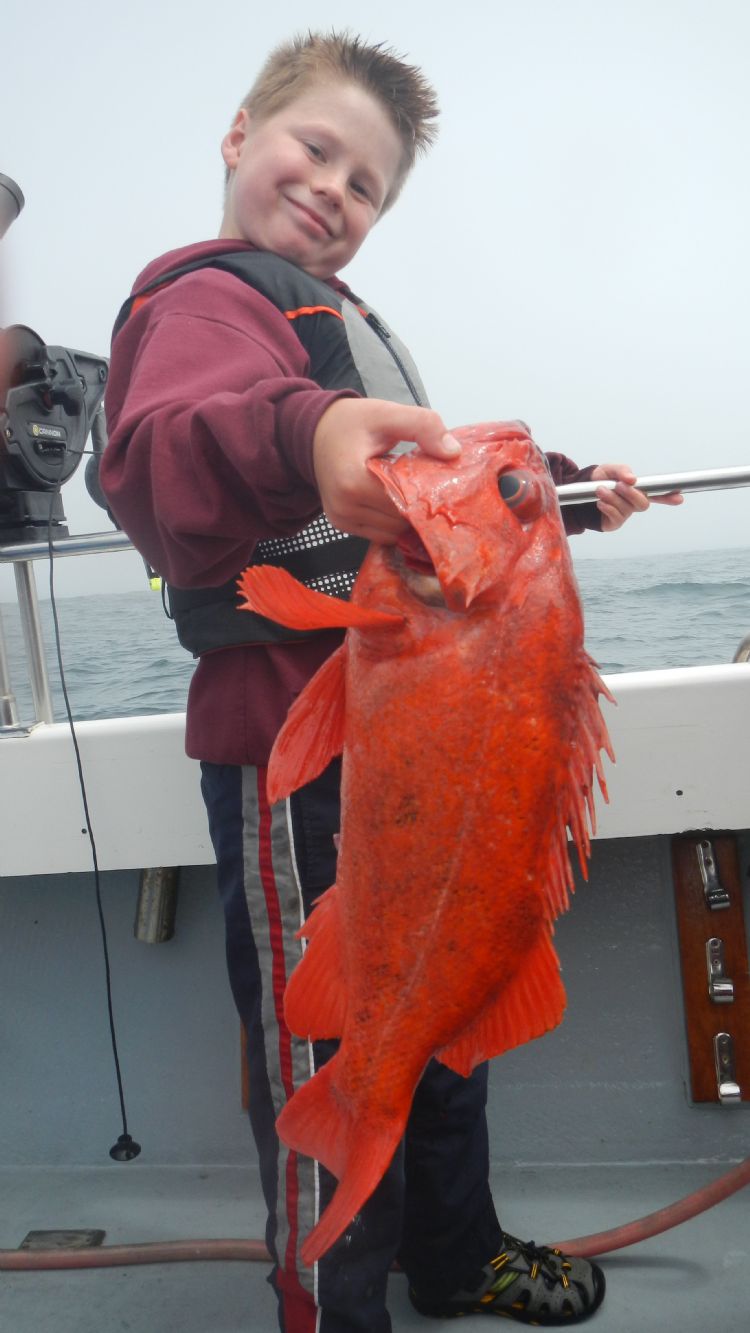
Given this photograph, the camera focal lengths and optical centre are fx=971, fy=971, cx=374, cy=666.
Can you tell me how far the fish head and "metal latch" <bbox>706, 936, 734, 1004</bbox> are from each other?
1838 millimetres

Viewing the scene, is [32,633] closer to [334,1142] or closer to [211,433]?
[211,433]

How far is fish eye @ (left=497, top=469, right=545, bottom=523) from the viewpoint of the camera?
1021mm

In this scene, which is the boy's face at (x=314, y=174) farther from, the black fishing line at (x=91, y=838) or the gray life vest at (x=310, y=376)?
the black fishing line at (x=91, y=838)

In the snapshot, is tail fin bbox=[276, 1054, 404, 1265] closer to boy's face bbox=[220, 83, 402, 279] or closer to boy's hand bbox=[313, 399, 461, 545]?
boy's hand bbox=[313, 399, 461, 545]

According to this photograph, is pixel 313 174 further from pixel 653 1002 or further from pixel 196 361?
pixel 653 1002

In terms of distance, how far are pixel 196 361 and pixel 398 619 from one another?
20.2 inches

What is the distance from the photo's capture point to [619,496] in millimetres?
1652

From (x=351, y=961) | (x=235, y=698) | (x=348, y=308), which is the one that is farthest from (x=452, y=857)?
(x=348, y=308)

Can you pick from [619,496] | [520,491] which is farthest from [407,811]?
[619,496]

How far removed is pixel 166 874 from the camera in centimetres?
259

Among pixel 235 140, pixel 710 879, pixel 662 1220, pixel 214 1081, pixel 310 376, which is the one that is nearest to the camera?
pixel 310 376

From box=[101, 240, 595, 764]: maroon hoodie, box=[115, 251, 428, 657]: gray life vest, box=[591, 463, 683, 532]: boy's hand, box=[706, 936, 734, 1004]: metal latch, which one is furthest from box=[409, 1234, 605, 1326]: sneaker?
box=[591, 463, 683, 532]: boy's hand

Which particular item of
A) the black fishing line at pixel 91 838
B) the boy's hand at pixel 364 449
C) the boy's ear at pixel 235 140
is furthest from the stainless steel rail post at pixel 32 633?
the boy's hand at pixel 364 449

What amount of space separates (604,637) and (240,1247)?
393cm
